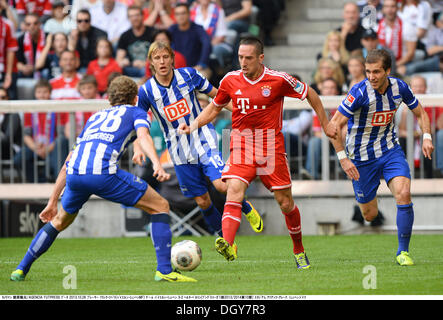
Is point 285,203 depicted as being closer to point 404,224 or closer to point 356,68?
point 404,224

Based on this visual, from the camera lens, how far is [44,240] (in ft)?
25.6

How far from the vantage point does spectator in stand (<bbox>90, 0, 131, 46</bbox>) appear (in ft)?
52.1

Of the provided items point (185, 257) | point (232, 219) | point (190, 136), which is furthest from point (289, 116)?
point (185, 257)

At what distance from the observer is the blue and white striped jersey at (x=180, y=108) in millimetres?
9797

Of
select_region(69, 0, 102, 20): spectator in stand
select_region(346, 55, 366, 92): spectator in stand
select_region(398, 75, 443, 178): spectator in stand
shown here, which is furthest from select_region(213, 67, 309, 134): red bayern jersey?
select_region(69, 0, 102, 20): spectator in stand

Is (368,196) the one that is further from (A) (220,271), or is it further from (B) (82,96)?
(B) (82,96)

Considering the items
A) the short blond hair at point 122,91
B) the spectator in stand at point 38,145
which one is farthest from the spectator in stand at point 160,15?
the short blond hair at point 122,91

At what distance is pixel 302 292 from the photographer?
677 cm

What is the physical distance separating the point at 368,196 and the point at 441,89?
5113 mm

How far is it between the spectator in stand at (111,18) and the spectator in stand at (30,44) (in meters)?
0.98

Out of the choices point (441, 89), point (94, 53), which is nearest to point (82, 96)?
point (94, 53)

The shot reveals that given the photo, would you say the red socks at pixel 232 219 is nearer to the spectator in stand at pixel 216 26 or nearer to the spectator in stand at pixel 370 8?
the spectator in stand at pixel 216 26

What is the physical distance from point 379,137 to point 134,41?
6.93 m

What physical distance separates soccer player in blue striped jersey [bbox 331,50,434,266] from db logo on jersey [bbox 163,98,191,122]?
1744mm
